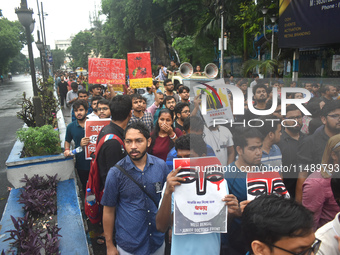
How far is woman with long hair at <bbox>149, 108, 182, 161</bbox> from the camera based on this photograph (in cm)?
396

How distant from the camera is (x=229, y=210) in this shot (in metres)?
2.09

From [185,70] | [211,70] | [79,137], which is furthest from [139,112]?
[211,70]

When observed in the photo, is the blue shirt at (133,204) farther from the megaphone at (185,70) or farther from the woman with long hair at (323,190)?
the megaphone at (185,70)

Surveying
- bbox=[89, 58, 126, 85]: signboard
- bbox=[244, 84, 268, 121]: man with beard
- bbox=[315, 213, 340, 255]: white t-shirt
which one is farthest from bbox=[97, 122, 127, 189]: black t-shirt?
bbox=[89, 58, 126, 85]: signboard

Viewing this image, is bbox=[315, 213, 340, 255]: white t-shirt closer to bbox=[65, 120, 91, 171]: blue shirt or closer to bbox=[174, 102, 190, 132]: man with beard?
bbox=[174, 102, 190, 132]: man with beard

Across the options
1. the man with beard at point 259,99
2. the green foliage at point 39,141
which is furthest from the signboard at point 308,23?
the green foliage at point 39,141

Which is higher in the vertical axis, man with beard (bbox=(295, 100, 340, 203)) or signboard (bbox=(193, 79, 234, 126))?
signboard (bbox=(193, 79, 234, 126))

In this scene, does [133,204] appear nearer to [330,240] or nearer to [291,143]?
[330,240]

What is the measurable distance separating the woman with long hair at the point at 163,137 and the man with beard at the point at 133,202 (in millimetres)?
1194

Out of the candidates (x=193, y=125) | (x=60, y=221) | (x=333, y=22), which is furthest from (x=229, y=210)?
(x=333, y=22)

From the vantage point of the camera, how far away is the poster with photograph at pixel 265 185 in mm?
2152

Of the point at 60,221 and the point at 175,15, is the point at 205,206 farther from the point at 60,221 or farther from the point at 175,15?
the point at 175,15

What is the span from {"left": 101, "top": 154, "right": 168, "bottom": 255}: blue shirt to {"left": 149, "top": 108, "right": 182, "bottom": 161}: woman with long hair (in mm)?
1230

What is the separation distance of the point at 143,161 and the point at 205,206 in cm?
88
